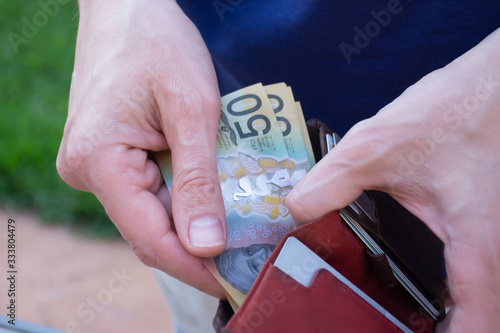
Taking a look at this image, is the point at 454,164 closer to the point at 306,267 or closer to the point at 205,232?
the point at 306,267

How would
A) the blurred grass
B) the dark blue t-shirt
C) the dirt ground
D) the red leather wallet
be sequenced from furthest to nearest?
the blurred grass < the dirt ground < the dark blue t-shirt < the red leather wallet

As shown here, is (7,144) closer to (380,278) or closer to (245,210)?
(245,210)

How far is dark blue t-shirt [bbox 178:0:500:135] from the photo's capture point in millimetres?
1070

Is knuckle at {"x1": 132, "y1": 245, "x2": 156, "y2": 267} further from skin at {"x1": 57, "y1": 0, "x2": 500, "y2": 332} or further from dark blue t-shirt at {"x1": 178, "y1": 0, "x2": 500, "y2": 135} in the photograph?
dark blue t-shirt at {"x1": 178, "y1": 0, "x2": 500, "y2": 135}

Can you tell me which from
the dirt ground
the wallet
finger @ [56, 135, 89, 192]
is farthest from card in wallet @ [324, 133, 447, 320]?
the dirt ground

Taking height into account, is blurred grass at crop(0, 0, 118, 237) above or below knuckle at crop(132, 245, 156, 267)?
below

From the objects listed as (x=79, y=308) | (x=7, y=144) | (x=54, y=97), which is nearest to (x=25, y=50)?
(x=54, y=97)

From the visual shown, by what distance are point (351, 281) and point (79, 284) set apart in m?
1.66

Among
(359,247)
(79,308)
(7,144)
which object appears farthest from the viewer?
(7,144)

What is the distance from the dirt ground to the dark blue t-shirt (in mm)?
1252

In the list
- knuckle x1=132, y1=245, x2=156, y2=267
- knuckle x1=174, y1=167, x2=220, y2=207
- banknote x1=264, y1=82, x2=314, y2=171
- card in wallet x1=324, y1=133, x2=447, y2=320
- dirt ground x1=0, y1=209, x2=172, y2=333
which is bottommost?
dirt ground x1=0, y1=209, x2=172, y2=333

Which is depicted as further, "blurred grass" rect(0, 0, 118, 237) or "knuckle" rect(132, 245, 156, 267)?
"blurred grass" rect(0, 0, 118, 237)

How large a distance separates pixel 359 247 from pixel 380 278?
2.7 inches

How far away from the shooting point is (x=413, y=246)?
1008 mm
